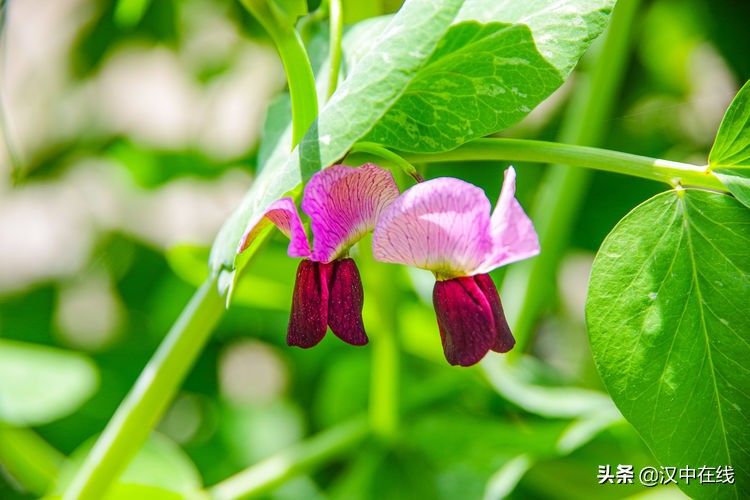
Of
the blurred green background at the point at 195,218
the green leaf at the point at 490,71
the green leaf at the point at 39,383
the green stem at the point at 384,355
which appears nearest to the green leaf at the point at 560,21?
the green leaf at the point at 490,71

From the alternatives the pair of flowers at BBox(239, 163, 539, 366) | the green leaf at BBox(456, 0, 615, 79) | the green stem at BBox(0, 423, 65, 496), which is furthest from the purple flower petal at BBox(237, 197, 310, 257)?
the green stem at BBox(0, 423, 65, 496)

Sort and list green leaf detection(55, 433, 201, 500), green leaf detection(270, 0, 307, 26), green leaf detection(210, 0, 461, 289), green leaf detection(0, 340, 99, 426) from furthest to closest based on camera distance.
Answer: green leaf detection(0, 340, 99, 426), green leaf detection(55, 433, 201, 500), green leaf detection(270, 0, 307, 26), green leaf detection(210, 0, 461, 289)

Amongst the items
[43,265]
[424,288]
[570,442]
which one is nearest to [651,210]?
[570,442]

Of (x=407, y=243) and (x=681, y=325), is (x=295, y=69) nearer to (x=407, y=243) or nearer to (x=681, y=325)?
(x=407, y=243)

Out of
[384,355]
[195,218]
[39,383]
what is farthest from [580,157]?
[195,218]

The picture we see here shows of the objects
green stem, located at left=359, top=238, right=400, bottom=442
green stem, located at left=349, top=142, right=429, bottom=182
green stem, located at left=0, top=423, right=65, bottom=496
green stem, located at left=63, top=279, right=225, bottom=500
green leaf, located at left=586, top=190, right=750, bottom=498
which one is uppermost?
green stem, located at left=349, top=142, right=429, bottom=182

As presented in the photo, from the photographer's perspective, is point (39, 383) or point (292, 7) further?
point (39, 383)

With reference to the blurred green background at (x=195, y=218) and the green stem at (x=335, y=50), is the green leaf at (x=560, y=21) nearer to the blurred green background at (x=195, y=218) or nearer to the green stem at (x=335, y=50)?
the green stem at (x=335, y=50)

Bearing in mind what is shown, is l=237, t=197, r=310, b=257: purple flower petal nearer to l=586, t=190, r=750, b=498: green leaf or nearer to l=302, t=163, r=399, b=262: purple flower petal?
l=302, t=163, r=399, b=262: purple flower petal
